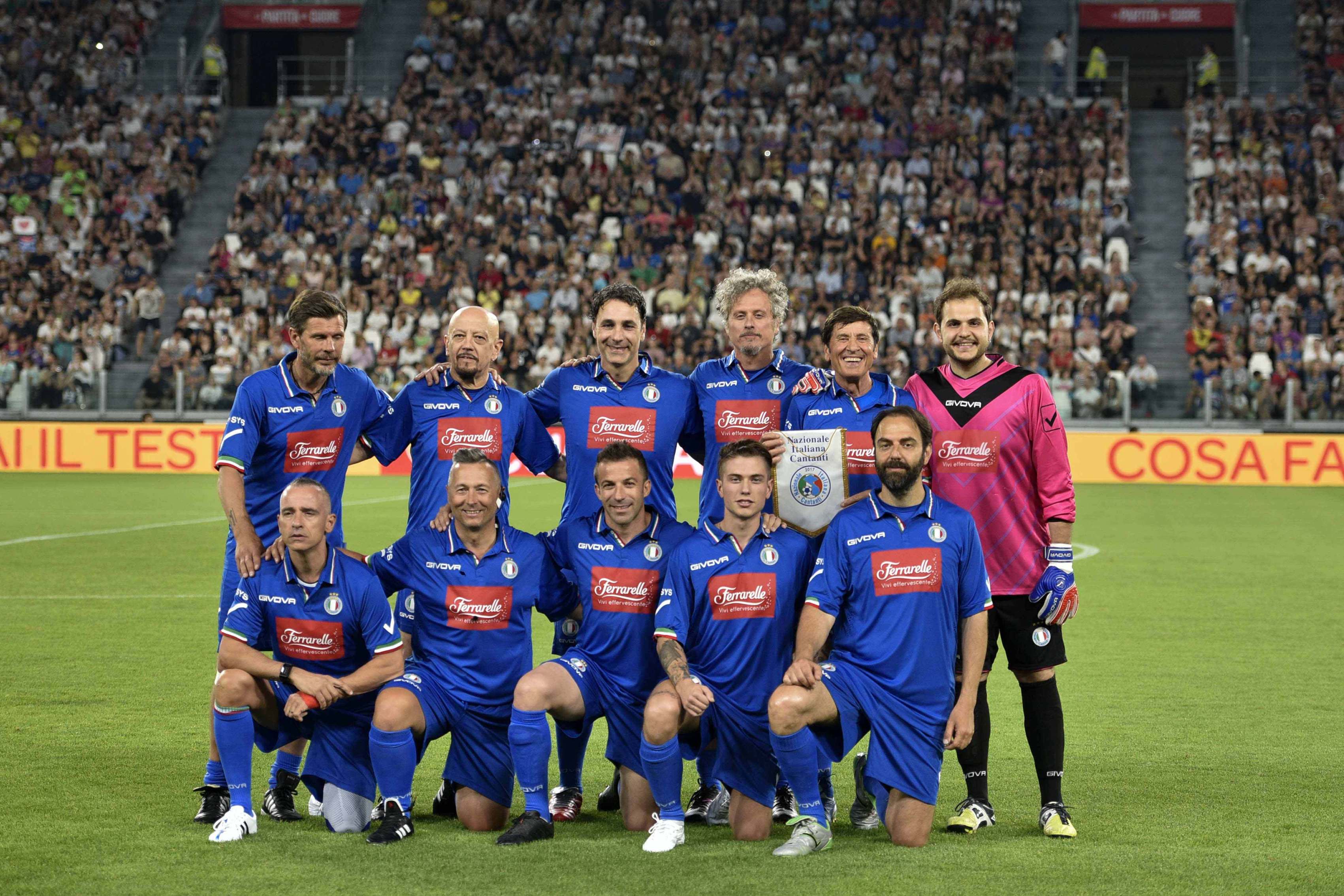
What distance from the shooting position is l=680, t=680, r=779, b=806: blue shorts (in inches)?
219

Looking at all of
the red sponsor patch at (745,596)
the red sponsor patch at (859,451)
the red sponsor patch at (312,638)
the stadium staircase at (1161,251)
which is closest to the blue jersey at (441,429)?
the red sponsor patch at (312,638)

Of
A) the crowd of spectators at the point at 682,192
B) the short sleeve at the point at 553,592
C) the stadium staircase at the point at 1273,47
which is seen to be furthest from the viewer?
the stadium staircase at the point at 1273,47

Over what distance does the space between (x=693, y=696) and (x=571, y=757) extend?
82 centimetres

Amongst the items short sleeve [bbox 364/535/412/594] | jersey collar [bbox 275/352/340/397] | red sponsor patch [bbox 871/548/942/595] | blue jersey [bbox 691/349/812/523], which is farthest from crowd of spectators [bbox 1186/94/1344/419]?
Result: short sleeve [bbox 364/535/412/594]

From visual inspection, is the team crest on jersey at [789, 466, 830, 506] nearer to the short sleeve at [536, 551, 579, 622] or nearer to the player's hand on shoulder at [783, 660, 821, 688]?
the player's hand on shoulder at [783, 660, 821, 688]

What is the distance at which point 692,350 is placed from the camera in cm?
2327

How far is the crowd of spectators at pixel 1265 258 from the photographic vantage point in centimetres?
2178

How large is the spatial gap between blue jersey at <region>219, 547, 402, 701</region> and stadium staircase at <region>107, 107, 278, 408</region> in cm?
2054

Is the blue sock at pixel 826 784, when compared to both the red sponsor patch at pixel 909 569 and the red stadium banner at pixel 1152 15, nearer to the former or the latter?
the red sponsor patch at pixel 909 569

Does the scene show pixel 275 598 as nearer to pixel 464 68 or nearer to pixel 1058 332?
pixel 1058 332

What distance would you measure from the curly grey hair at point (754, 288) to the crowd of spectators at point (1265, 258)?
55.6 ft

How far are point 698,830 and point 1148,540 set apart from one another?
1077 cm

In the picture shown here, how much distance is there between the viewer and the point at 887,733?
17.9 feet

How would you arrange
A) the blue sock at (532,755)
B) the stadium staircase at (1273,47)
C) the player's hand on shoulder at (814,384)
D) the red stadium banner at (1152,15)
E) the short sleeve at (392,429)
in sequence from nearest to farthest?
the blue sock at (532,755), the player's hand on shoulder at (814,384), the short sleeve at (392,429), the stadium staircase at (1273,47), the red stadium banner at (1152,15)
